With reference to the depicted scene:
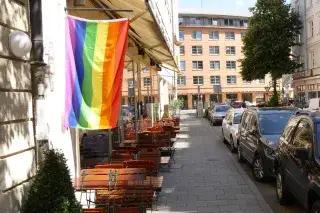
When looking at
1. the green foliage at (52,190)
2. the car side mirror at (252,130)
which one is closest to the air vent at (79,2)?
the green foliage at (52,190)

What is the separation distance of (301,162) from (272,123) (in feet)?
15.2

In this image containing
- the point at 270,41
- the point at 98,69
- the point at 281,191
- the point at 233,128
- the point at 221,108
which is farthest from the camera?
the point at 270,41

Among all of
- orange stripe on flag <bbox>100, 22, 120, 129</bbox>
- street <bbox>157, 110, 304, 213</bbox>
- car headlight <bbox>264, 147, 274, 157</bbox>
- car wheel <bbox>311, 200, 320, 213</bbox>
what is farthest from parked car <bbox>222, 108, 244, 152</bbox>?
orange stripe on flag <bbox>100, 22, 120, 129</bbox>

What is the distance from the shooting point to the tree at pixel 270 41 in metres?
42.2

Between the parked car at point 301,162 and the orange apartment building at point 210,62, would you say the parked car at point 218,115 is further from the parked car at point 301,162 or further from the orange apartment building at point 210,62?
the orange apartment building at point 210,62

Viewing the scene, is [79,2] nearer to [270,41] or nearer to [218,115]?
[218,115]

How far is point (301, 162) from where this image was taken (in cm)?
628

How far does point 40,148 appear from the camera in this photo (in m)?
5.55

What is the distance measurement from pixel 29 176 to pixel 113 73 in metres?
1.69

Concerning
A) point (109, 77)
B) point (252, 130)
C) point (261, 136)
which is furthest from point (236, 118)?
point (109, 77)

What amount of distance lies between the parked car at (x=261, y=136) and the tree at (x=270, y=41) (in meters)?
30.9

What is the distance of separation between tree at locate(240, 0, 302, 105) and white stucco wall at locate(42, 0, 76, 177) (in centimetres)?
3744

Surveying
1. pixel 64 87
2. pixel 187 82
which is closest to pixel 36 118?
pixel 64 87

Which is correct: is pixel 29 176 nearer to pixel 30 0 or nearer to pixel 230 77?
pixel 30 0
